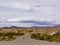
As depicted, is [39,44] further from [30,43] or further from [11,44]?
[11,44]

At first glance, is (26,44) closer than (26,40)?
Yes

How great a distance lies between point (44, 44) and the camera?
35500 millimetres

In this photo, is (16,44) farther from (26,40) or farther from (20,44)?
(26,40)

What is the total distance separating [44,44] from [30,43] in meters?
2.20

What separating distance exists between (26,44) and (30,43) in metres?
1.17

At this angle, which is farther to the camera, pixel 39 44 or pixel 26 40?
pixel 26 40

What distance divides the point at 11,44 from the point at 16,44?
2.73 feet

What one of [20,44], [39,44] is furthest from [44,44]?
[20,44]

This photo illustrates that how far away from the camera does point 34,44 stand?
35.1m

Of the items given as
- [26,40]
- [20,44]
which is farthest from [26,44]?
[26,40]

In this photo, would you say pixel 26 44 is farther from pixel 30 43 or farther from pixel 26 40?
pixel 26 40

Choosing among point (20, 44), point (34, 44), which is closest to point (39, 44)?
point (34, 44)

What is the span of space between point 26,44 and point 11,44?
2.45m

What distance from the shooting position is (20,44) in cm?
3506
